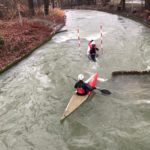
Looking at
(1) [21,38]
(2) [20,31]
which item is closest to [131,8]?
(2) [20,31]

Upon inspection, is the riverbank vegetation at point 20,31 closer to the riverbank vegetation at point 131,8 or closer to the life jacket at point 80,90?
the life jacket at point 80,90

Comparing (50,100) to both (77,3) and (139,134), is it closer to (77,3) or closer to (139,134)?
(139,134)

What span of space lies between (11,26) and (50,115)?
1425 cm

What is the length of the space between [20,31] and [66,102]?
11.9 meters

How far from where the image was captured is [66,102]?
37.4 ft

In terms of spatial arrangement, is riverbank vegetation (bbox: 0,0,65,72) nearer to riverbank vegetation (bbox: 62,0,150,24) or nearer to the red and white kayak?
the red and white kayak

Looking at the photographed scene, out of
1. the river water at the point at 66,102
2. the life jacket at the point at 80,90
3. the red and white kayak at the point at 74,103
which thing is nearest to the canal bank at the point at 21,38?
the river water at the point at 66,102

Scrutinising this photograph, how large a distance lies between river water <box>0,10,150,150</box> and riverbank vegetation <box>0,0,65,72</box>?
0.92m

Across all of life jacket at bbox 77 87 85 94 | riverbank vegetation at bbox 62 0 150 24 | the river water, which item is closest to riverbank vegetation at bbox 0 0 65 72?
the river water

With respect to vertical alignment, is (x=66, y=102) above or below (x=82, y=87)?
below

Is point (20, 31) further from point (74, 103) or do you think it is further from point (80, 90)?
point (74, 103)

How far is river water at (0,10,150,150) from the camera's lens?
8953 millimetres

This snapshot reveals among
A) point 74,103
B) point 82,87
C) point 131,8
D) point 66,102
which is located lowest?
point 66,102

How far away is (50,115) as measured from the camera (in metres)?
10.5
